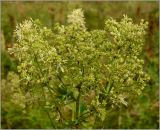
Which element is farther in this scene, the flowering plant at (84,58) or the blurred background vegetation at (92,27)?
the blurred background vegetation at (92,27)

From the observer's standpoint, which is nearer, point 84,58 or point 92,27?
point 84,58

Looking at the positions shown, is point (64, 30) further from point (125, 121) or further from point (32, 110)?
point (125, 121)

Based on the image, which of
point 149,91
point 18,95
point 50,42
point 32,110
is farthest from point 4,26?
point 50,42

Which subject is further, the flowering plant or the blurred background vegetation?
the blurred background vegetation

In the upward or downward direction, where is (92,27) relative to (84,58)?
upward
